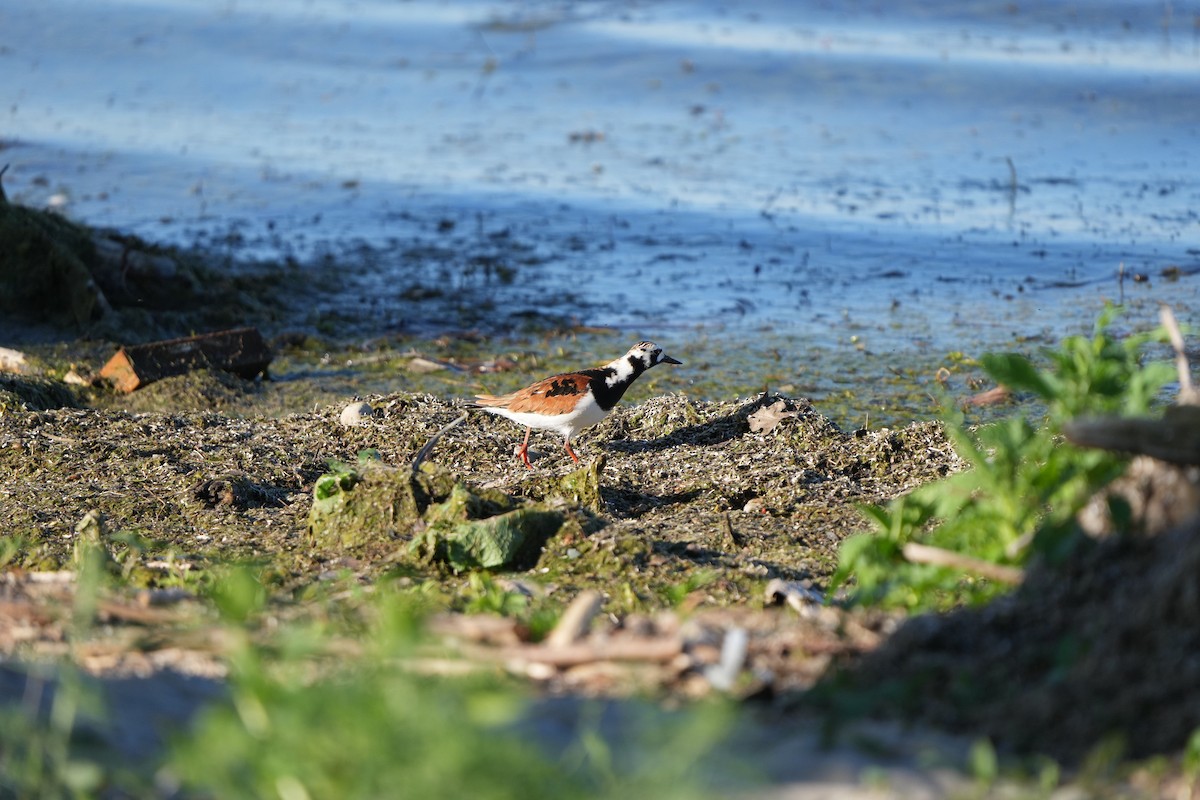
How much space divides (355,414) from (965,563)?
4.66 m

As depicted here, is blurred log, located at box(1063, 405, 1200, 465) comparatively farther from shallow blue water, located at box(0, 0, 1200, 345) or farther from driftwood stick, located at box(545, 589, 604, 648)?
shallow blue water, located at box(0, 0, 1200, 345)

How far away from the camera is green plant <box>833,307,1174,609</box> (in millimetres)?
3920

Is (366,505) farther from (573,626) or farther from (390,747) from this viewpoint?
(390,747)

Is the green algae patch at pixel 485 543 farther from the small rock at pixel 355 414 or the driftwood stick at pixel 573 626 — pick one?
the small rock at pixel 355 414

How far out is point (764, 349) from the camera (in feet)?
33.8

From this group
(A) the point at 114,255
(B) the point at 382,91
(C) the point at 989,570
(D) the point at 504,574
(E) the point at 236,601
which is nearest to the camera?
(E) the point at 236,601

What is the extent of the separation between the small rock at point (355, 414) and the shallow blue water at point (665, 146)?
11.3 feet

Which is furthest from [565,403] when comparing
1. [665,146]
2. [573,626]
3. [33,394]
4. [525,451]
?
[665,146]

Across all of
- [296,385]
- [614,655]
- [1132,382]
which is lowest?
[296,385]

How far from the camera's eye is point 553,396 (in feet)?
24.1

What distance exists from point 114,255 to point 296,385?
262 cm

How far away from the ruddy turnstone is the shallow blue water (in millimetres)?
3475

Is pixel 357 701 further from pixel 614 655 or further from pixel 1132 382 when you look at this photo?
A: pixel 1132 382

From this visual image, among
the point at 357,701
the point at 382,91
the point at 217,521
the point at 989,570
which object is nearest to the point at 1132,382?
the point at 989,570
